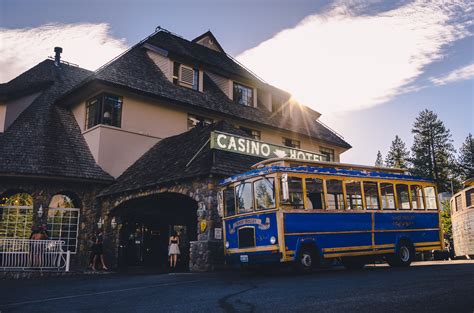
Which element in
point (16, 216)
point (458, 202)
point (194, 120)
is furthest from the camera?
point (458, 202)

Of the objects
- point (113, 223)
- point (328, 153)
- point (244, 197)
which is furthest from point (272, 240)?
point (328, 153)

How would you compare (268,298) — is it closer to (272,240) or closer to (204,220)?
(272,240)

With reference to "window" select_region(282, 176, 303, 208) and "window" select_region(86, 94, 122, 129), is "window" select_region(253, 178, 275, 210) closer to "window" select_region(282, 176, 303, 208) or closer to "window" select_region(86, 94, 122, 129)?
"window" select_region(282, 176, 303, 208)

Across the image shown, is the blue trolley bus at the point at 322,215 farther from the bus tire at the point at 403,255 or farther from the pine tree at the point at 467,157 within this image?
the pine tree at the point at 467,157

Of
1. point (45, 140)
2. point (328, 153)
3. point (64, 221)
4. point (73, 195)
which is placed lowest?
point (64, 221)

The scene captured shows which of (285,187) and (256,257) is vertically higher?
(285,187)

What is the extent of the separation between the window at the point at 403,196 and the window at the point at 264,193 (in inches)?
198

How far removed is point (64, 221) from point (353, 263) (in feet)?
42.4

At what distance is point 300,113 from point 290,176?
20.6 m

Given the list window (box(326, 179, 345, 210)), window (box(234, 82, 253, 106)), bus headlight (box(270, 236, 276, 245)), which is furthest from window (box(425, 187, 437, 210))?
window (box(234, 82, 253, 106))

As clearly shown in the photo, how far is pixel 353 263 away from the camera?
14898 mm

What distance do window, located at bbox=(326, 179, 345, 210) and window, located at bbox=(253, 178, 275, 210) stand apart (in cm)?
186

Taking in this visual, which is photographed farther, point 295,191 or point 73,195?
point 73,195

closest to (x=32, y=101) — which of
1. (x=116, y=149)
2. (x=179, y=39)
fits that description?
(x=116, y=149)
